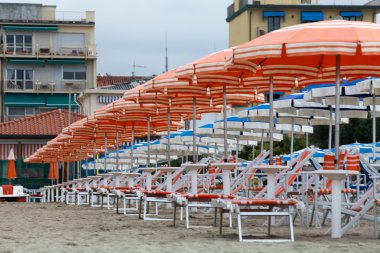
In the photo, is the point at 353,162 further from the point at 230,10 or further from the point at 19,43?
the point at 230,10

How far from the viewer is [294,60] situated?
616 inches

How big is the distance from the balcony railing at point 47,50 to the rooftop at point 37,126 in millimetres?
21113

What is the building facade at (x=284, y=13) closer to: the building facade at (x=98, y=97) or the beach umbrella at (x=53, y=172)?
the building facade at (x=98, y=97)

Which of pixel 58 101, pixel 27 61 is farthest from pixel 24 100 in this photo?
pixel 27 61

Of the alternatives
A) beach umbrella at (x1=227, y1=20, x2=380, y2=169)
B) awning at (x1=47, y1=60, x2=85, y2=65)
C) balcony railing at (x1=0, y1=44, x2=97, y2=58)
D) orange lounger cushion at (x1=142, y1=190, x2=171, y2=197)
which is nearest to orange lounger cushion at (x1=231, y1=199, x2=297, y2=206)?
beach umbrella at (x1=227, y1=20, x2=380, y2=169)

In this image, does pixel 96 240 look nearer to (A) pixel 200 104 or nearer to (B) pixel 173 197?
(B) pixel 173 197

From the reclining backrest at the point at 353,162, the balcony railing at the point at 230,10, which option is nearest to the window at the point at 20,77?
the balcony railing at the point at 230,10

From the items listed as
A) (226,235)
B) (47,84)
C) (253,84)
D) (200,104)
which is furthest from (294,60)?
(47,84)

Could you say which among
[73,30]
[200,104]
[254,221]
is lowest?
[254,221]

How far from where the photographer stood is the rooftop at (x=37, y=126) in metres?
59.1

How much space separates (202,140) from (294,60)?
16483 mm

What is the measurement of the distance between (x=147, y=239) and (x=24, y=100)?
7628 centimetres

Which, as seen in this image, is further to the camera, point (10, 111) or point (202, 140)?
point (10, 111)

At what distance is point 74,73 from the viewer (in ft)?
289
